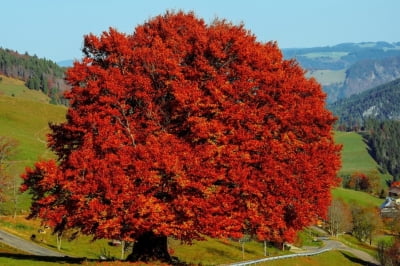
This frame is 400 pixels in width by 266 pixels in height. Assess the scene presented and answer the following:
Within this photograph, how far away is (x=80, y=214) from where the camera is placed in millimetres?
36781

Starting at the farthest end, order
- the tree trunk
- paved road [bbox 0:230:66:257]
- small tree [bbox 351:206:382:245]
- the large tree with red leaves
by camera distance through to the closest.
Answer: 1. small tree [bbox 351:206:382:245]
2. paved road [bbox 0:230:66:257]
3. the tree trunk
4. the large tree with red leaves

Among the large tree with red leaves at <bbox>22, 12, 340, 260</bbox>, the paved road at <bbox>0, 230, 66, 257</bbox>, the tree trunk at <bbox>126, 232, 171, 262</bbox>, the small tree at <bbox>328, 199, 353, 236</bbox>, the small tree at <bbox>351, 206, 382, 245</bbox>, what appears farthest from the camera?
the small tree at <bbox>351, 206, 382, 245</bbox>

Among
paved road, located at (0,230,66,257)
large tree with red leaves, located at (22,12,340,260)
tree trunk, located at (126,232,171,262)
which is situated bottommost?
paved road, located at (0,230,66,257)

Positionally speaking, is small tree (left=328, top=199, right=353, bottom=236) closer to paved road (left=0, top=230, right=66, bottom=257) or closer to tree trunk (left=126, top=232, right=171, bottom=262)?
paved road (left=0, top=230, right=66, bottom=257)

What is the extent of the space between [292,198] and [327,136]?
6.70 meters

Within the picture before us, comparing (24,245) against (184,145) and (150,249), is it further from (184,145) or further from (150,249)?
(184,145)

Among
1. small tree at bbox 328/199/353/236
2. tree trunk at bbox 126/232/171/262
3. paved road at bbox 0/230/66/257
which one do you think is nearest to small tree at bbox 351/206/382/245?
small tree at bbox 328/199/353/236

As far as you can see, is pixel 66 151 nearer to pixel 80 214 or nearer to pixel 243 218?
pixel 80 214

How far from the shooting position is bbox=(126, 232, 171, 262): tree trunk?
4200 centimetres

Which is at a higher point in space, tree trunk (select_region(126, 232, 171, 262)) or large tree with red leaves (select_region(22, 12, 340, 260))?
large tree with red leaves (select_region(22, 12, 340, 260))

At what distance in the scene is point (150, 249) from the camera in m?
42.2

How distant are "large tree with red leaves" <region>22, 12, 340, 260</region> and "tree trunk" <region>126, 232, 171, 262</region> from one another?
0.08 m

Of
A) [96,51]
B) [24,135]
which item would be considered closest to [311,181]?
[96,51]

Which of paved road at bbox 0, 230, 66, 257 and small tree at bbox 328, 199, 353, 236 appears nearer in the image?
→ paved road at bbox 0, 230, 66, 257
